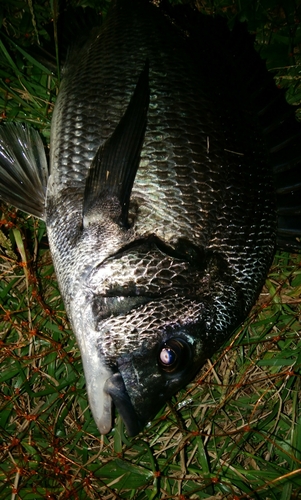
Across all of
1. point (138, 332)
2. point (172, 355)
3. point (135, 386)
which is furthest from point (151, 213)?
point (135, 386)

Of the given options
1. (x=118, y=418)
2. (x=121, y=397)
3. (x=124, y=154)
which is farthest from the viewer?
(x=118, y=418)

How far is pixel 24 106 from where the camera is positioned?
10.9 ft

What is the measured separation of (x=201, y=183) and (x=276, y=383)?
1.59 metres

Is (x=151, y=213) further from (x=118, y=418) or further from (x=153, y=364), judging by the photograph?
(x=118, y=418)

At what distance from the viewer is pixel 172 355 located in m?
2.14

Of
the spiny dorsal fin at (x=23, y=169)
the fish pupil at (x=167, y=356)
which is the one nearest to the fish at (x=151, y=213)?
the fish pupil at (x=167, y=356)

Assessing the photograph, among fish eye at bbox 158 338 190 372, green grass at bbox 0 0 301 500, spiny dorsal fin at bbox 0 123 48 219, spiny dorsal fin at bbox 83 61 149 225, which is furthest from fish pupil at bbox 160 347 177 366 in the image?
spiny dorsal fin at bbox 0 123 48 219

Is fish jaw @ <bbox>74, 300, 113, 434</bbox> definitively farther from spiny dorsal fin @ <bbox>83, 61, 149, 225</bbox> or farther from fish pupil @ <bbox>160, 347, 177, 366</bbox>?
spiny dorsal fin @ <bbox>83, 61, 149, 225</bbox>

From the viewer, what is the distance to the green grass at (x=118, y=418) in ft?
9.45

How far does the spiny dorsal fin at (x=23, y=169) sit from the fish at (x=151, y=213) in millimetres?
137

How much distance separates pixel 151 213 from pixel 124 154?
1.09ft

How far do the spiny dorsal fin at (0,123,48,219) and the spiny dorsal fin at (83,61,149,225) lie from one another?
0.65 meters

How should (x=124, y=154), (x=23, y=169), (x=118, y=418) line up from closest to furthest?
(x=124, y=154) < (x=23, y=169) < (x=118, y=418)

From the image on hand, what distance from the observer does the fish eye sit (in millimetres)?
2133
